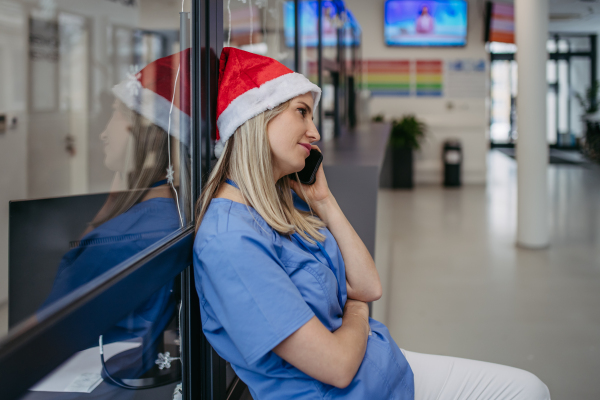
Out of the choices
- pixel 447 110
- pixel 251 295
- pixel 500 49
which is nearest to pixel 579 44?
pixel 500 49

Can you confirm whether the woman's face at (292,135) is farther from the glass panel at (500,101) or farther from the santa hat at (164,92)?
the glass panel at (500,101)

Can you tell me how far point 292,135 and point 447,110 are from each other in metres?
8.43

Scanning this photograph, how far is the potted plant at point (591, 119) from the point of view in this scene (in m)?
10.7

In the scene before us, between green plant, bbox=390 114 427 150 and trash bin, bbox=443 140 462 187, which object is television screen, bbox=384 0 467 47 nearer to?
green plant, bbox=390 114 427 150

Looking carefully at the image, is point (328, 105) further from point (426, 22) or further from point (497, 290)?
point (426, 22)

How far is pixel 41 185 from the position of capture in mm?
1033

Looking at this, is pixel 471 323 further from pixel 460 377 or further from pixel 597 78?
pixel 597 78

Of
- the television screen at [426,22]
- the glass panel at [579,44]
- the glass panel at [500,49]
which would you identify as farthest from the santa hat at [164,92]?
the glass panel at [579,44]

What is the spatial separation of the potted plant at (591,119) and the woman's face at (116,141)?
11.5 meters

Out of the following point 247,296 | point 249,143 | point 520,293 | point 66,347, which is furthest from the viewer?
point 520,293

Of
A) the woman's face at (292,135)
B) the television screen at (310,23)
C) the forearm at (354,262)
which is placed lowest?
the forearm at (354,262)

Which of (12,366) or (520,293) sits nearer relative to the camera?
(12,366)

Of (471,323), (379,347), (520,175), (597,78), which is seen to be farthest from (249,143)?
(597,78)

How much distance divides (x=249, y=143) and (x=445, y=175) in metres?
7.88
